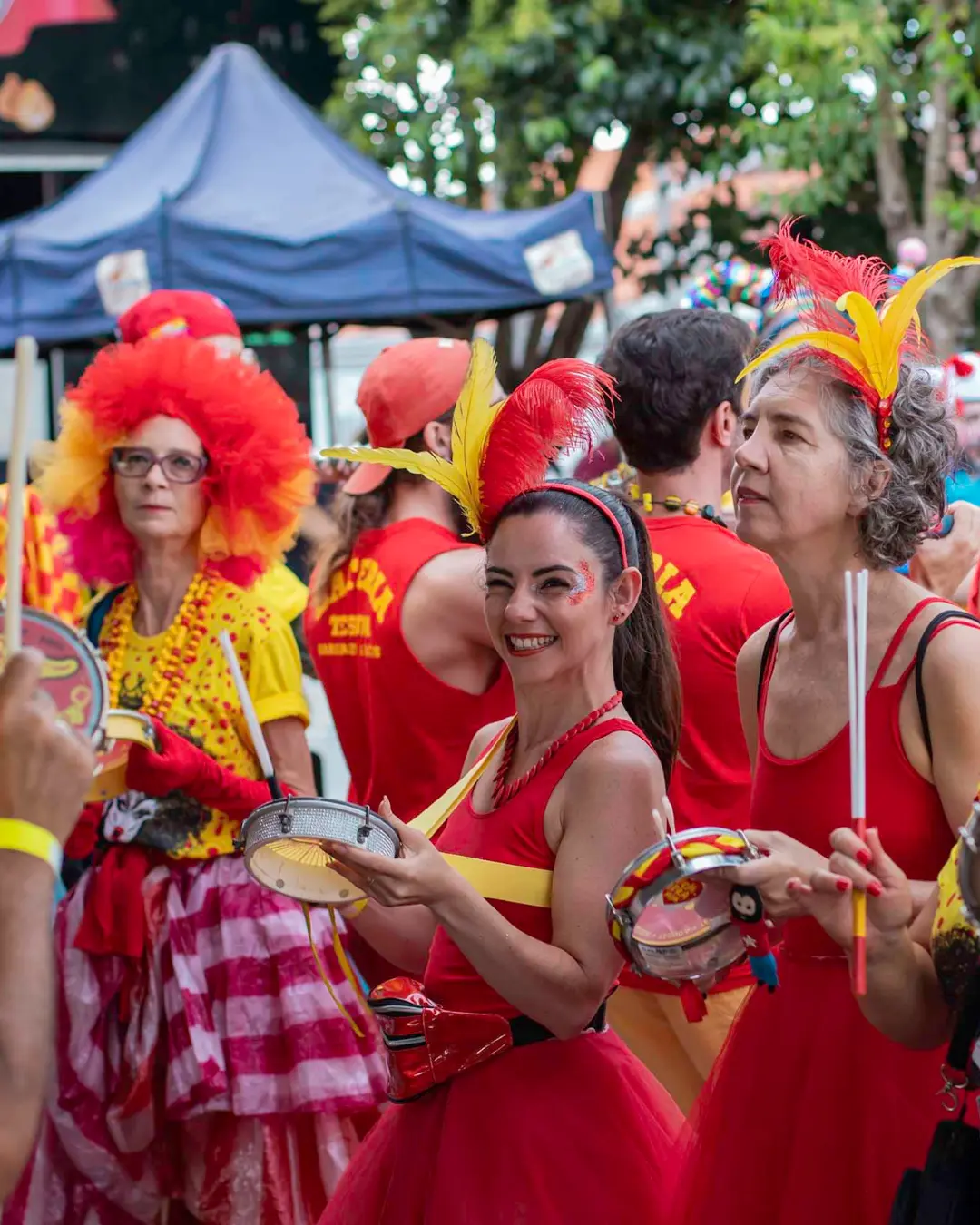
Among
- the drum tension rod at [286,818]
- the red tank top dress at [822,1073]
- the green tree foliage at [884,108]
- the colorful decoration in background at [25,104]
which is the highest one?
the colorful decoration in background at [25,104]

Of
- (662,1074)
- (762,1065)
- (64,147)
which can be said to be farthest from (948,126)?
(762,1065)

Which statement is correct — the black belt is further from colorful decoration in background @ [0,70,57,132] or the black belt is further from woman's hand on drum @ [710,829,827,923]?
colorful decoration in background @ [0,70,57,132]

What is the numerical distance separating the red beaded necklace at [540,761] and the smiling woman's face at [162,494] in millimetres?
1809

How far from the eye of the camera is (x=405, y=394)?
Result: 4.17 m

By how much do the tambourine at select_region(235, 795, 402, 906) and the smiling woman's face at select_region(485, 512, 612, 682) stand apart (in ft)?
1.57

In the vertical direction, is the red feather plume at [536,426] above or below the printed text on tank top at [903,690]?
above

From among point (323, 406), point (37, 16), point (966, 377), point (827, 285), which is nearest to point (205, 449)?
point (827, 285)

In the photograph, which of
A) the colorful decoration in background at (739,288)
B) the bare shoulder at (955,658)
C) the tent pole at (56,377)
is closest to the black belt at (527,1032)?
the bare shoulder at (955,658)

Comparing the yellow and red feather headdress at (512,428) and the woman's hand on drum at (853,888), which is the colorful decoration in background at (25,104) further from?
the woman's hand on drum at (853,888)

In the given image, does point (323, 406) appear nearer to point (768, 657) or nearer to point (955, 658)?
point (768, 657)

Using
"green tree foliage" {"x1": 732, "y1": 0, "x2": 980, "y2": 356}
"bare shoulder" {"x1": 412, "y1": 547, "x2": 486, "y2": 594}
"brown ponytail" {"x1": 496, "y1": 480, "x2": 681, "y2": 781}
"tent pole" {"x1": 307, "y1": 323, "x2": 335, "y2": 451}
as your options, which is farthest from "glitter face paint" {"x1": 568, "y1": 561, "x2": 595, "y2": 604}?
"green tree foliage" {"x1": 732, "y1": 0, "x2": 980, "y2": 356}

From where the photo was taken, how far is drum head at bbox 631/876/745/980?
208 cm

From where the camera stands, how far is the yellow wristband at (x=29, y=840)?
6.23 ft

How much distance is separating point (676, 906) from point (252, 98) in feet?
30.2
